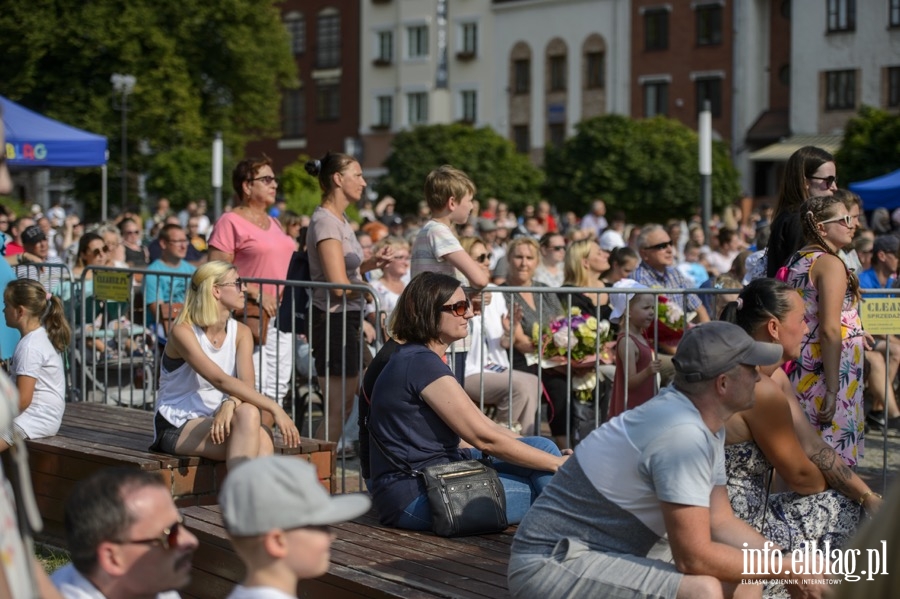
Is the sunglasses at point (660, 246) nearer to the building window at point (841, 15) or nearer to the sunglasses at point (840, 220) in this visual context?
the sunglasses at point (840, 220)

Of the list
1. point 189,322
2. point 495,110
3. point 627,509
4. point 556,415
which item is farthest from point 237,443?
point 495,110

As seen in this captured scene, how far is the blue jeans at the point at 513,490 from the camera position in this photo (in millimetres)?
5555

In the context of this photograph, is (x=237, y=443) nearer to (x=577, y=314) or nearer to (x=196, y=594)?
(x=196, y=594)

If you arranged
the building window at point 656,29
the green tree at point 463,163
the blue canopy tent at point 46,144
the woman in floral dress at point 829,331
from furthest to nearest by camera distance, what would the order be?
the building window at point 656,29, the green tree at point 463,163, the blue canopy tent at point 46,144, the woman in floral dress at point 829,331

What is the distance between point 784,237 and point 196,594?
3455 millimetres

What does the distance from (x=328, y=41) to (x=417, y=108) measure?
23.3 ft

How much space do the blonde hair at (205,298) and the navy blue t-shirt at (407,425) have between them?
1.43 metres

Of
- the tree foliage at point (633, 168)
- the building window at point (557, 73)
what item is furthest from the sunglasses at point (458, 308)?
the building window at point (557, 73)

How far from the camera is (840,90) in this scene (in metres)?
48.0

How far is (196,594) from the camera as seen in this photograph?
5.75 metres

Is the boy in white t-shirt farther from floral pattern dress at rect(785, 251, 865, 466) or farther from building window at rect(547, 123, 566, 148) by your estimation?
building window at rect(547, 123, 566, 148)

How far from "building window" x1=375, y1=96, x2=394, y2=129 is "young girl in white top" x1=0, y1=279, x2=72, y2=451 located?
56509 mm

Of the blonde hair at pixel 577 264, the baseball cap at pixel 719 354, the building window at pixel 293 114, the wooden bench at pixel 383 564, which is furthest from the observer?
the building window at pixel 293 114

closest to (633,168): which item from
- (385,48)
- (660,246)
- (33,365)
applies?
(385,48)
